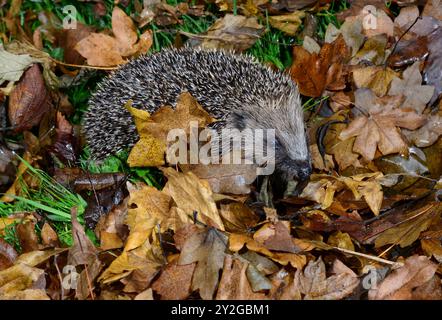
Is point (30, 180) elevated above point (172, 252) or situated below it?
below

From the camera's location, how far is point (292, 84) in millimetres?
4492

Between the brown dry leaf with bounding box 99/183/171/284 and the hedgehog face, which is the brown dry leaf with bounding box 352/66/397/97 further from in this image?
the brown dry leaf with bounding box 99/183/171/284

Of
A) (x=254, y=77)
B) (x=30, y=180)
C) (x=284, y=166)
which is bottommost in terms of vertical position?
(x=30, y=180)

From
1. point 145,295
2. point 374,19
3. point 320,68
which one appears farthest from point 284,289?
point 374,19

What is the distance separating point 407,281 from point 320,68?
197 cm

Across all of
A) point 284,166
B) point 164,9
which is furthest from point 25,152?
point 284,166

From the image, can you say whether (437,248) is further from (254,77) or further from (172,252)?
(254,77)

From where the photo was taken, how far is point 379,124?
411 cm

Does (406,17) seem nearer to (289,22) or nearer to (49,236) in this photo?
(289,22)

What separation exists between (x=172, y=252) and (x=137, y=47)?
240 centimetres

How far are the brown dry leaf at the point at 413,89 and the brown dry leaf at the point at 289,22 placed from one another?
1.16 m
